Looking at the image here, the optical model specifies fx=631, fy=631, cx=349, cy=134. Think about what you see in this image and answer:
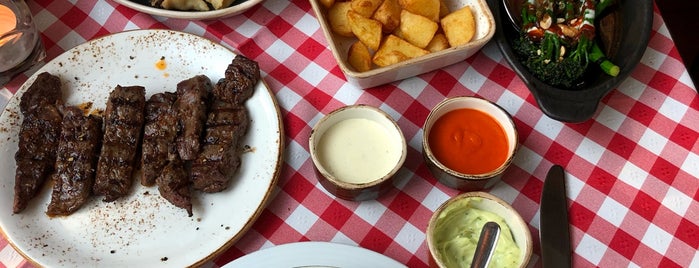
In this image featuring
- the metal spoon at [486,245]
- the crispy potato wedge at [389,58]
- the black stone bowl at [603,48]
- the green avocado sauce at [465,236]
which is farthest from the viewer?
the crispy potato wedge at [389,58]

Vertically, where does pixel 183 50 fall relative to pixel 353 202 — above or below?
above

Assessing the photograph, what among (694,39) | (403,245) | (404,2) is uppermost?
(404,2)

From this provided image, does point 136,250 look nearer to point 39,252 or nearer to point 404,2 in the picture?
point 39,252

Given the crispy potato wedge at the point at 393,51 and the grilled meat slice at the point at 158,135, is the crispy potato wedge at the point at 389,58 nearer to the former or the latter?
the crispy potato wedge at the point at 393,51

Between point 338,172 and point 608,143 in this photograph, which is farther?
point 608,143

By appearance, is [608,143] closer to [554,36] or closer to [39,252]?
[554,36]

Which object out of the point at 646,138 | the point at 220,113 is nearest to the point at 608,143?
the point at 646,138

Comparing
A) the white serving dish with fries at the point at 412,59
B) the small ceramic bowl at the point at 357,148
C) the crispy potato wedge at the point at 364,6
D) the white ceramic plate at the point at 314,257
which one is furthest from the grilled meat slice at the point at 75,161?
the crispy potato wedge at the point at 364,6

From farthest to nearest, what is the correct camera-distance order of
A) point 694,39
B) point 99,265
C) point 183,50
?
1. point 694,39
2. point 183,50
3. point 99,265

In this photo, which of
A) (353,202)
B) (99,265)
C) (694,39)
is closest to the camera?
(99,265)
